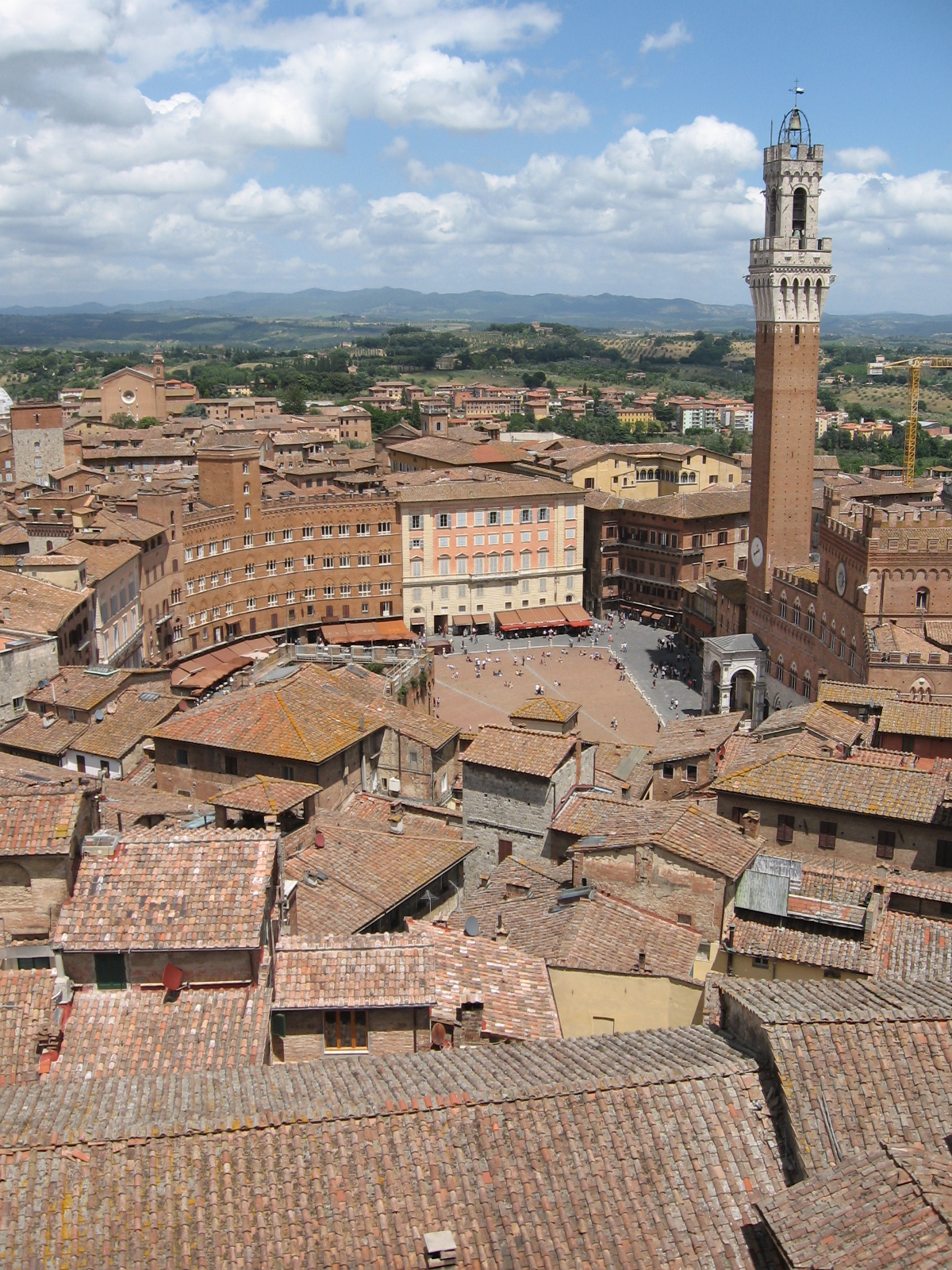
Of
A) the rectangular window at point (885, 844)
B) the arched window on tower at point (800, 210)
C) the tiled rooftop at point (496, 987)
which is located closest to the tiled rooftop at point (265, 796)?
the tiled rooftop at point (496, 987)

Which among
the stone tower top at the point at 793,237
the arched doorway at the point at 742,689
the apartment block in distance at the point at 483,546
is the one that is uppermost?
the stone tower top at the point at 793,237

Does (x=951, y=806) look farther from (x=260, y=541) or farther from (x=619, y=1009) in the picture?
(x=260, y=541)

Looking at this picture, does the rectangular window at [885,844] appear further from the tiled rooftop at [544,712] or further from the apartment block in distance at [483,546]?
the apartment block in distance at [483,546]

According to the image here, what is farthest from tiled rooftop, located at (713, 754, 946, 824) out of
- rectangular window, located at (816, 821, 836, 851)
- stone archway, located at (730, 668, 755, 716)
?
stone archway, located at (730, 668, 755, 716)

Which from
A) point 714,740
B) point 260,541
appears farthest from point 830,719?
point 260,541

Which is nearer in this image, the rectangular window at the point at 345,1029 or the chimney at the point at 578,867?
the rectangular window at the point at 345,1029

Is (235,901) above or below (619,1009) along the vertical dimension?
above

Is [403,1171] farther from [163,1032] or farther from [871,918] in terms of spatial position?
[871,918]

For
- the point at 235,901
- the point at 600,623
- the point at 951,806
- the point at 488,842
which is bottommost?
the point at 600,623
